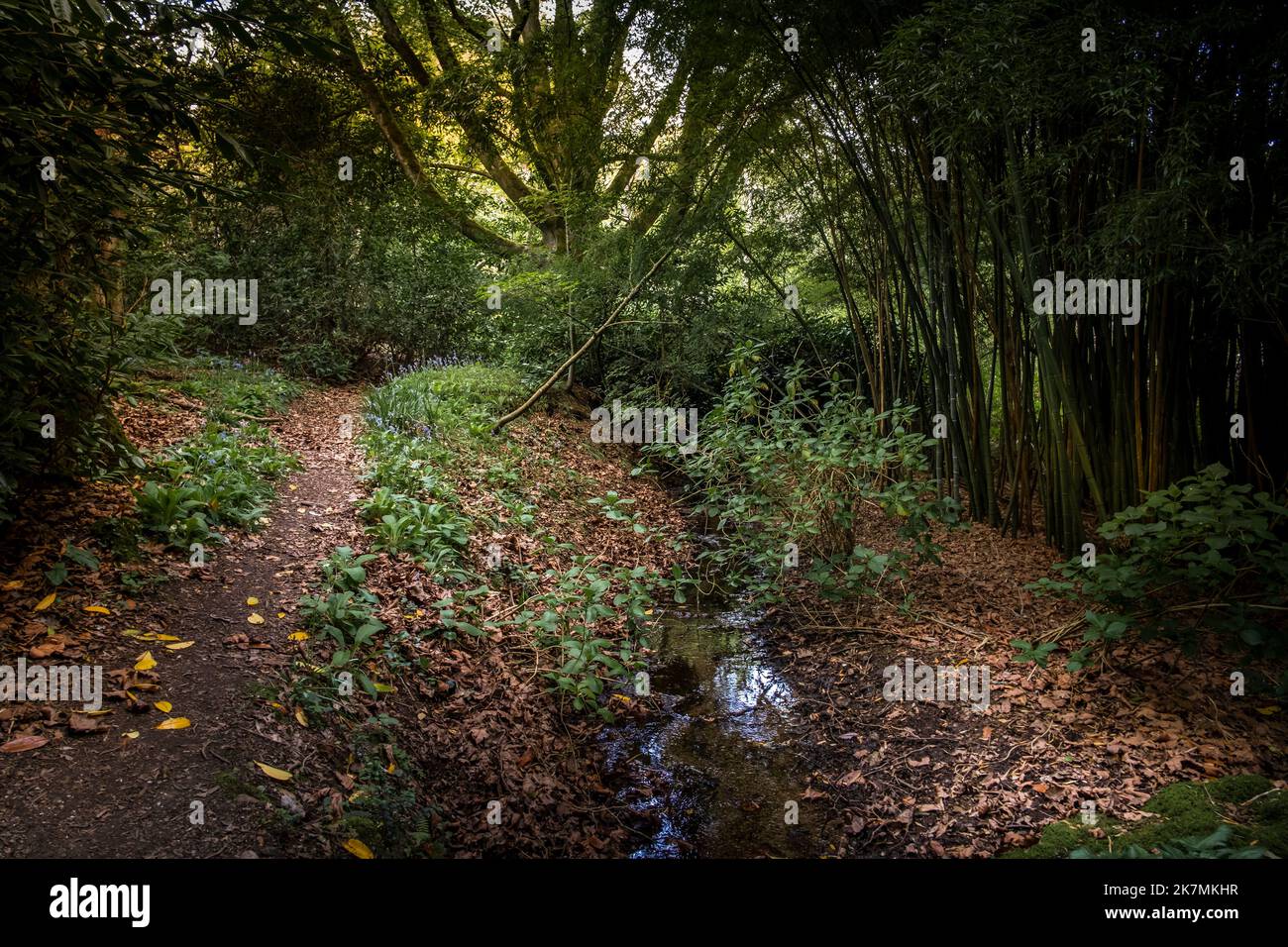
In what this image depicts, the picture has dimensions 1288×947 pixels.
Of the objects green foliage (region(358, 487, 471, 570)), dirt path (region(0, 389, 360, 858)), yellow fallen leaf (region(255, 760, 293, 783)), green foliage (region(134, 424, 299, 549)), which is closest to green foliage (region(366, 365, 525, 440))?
green foliage (region(134, 424, 299, 549))

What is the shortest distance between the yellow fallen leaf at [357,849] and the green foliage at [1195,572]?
3.21 metres

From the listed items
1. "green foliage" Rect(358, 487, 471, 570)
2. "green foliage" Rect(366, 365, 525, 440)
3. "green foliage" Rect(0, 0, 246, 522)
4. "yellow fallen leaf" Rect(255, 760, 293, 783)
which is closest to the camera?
"green foliage" Rect(0, 0, 246, 522)

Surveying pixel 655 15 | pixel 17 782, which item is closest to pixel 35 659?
pixel 17 782

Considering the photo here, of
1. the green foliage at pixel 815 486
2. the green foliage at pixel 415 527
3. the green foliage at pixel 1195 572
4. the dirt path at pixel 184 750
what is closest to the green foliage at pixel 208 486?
the dirt path at pixel 184 750

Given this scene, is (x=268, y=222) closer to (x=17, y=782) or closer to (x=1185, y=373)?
(x=17, y=782)

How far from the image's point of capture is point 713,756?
10.7ft

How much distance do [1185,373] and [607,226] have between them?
20.2ft

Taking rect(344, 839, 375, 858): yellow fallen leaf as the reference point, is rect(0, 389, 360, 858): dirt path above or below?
above

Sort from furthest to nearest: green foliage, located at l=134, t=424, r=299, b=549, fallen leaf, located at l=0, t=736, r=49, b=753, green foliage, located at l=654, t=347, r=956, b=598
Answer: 1. green foliage, located at l=654, t=347, r=956, b=598
2. green foliage, located at l=134, t=424, r=299, b=549
3. fallen leaf, located at l=0, t=736, r=49, b=753

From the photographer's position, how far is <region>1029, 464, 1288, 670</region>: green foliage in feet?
8.93

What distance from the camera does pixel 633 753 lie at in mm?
3225

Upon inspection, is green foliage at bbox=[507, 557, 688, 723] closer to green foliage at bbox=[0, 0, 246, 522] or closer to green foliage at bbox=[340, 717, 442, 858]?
green foliage at bbox=[340, 717, 442, 858]

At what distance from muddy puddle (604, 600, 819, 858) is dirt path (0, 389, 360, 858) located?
4.95 ft

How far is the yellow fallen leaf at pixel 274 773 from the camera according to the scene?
2.09 metres
